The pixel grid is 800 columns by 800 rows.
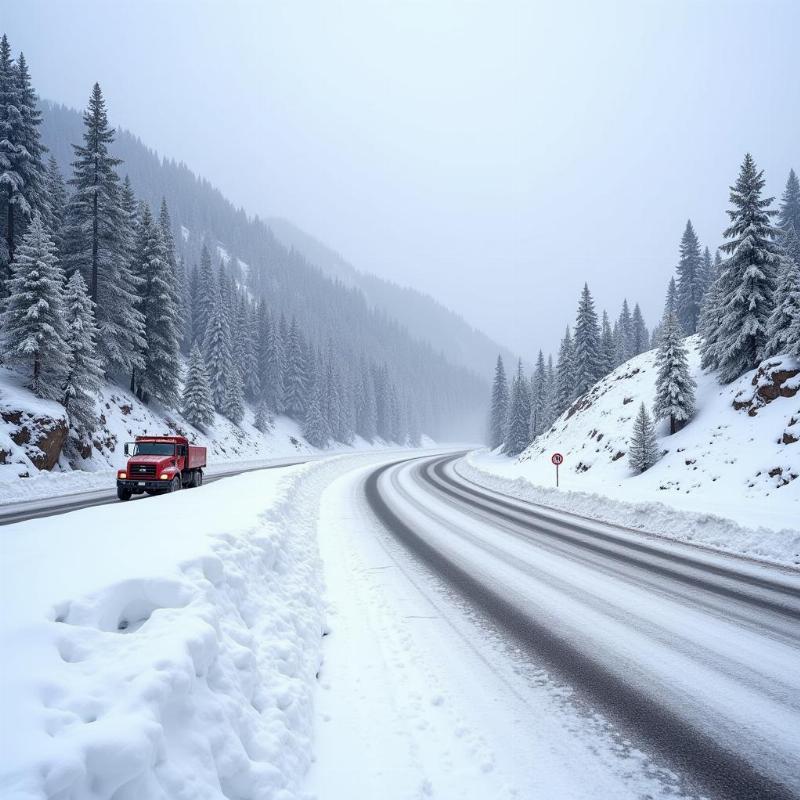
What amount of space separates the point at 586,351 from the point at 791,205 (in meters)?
41.7

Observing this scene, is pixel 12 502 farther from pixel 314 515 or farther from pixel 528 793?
pixel 528 793

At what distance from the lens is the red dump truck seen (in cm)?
1698

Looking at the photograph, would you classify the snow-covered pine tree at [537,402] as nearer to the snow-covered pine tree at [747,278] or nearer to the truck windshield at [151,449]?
the snow-covered pine tree at [747,278]

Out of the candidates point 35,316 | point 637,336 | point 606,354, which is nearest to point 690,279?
point 637,336

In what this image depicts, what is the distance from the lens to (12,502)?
53.1 ft

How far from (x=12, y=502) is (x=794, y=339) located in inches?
1282

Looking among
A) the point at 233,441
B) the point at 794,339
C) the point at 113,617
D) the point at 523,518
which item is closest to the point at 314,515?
the point at 523,518

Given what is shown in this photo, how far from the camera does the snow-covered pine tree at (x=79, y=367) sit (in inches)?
934

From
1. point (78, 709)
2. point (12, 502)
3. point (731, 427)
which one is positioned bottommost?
point (12, 502)

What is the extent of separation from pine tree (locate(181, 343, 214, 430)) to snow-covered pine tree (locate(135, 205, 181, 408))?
5.16m

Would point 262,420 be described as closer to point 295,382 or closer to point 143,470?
point 295,382

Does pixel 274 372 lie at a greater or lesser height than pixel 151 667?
greater

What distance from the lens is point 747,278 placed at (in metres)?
23.2

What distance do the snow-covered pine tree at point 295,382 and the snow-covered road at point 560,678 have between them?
67.7m
